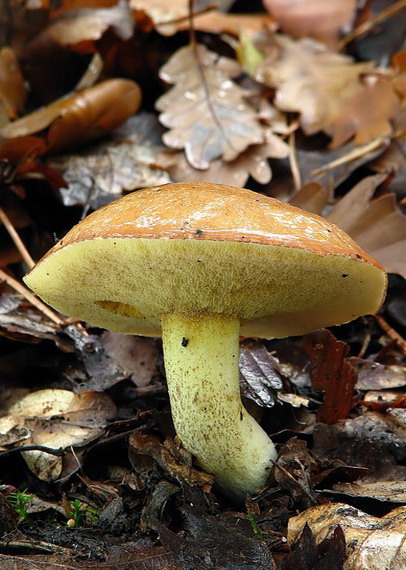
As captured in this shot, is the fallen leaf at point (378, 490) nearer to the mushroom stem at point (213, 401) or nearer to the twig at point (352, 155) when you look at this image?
the mushroom stem at point (213, 401)

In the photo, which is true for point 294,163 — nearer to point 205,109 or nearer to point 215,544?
point 205,109

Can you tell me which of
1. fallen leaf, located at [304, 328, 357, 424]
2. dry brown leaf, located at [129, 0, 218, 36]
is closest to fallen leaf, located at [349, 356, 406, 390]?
fallen leaf, located at [304, 328, 357, 424]

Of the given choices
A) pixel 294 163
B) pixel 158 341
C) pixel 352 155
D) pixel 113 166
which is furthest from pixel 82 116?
pixel 352 155

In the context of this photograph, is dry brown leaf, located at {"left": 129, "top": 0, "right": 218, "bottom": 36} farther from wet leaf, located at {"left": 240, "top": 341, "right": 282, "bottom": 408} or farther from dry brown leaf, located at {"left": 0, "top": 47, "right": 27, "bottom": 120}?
wet leaf, located at {"left": 240, "top": 341, "right": 282, "bottom": 408}

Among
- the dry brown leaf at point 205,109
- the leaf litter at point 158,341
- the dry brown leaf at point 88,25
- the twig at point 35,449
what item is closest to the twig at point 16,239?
the leaf litter at point 158,341

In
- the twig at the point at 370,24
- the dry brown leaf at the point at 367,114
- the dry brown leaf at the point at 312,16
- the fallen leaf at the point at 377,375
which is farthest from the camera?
the twig at the point at 370,24

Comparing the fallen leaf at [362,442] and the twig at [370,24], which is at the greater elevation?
the twig at [370,24]

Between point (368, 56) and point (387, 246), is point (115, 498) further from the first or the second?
point (368, 56)
